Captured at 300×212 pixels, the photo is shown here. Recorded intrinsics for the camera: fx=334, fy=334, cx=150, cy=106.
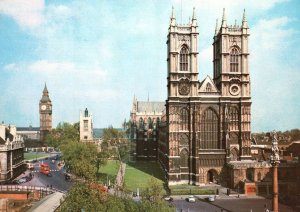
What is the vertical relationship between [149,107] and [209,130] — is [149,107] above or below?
above

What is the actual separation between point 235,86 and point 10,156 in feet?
171

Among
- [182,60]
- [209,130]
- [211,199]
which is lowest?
[211,199]

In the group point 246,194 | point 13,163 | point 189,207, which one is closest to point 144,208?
point 189,207

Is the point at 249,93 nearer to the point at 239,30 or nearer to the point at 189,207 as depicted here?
the point at 239,30

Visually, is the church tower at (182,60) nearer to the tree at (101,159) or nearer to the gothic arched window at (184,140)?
the gothic arched window at (184,140)

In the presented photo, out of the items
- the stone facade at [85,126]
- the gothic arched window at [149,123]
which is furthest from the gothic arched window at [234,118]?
the stone facade at [85,126]

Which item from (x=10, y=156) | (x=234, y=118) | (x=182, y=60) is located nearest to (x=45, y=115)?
(x=10, y=156)

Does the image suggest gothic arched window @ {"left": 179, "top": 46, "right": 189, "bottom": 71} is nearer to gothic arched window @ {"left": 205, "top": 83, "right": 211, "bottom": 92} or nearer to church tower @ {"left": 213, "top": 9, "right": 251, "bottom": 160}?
gothic arched window @ {"left": 205, "top": 83, "right": 211, "bottom": 92}

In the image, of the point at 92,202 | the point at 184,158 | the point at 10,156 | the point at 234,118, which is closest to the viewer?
the point at 92,202

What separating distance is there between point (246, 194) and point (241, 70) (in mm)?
27166

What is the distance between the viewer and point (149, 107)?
420 ft

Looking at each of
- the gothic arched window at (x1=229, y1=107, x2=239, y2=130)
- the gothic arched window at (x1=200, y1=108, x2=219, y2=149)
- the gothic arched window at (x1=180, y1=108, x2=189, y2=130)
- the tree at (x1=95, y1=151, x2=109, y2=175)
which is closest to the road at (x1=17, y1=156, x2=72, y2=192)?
the tree at (x1=95, y1=151, x2=109, y2=175)

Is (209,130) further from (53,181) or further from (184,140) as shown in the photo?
(53,181)

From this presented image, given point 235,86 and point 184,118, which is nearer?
point 184,118
